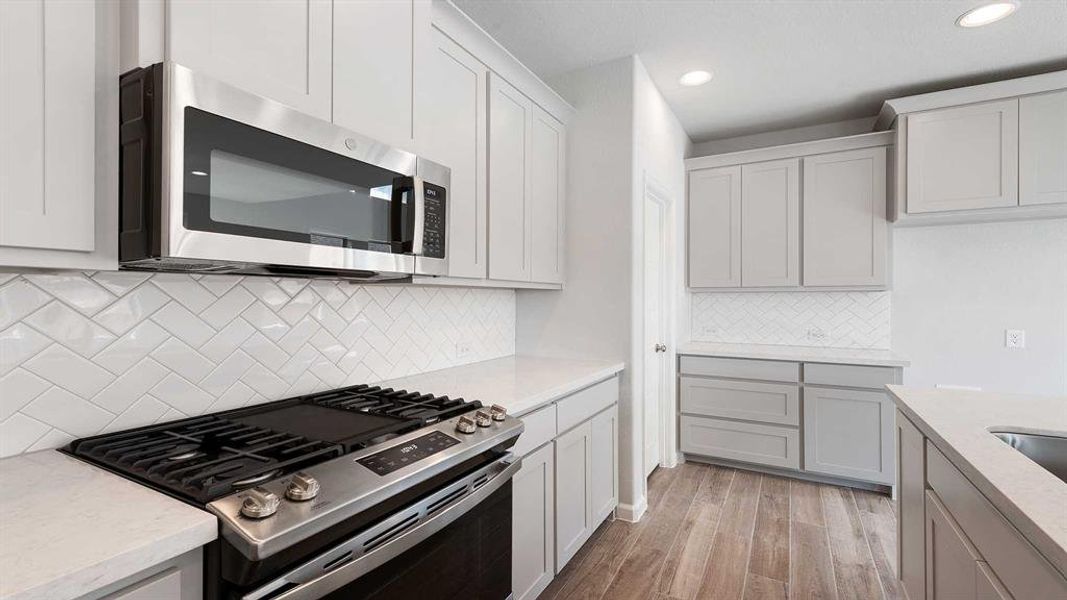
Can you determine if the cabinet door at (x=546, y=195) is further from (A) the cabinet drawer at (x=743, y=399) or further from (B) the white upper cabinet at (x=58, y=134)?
(B) the white upper cabinet at (x=58, y=134)

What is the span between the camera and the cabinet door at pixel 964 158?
116 inches

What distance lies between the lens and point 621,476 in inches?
110

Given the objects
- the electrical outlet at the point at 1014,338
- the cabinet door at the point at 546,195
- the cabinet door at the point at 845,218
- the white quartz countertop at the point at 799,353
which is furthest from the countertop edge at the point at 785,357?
the cabinet door at the point at 546,195

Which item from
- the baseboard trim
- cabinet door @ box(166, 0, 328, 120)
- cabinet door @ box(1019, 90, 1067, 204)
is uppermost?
cabinet door @ box(1019, 90, 1067, 204)

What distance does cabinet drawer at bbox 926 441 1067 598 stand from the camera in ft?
2.86

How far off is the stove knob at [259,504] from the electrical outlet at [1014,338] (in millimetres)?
4329

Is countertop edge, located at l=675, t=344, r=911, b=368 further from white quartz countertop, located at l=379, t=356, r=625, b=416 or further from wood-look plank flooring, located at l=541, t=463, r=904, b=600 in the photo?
white quartz countertop, located at l=379, t=356, r=625, b=416

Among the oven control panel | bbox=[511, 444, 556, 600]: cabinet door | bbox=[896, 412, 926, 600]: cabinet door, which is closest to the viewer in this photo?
the oven control panel

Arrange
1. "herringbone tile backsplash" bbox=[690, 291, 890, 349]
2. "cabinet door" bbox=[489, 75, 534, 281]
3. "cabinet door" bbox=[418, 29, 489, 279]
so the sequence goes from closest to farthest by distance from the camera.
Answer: "cabinet door" bbox=[418, 29, 489, 279], "cabinet door" bbox=[489, 75, 534, 281], "herringbone tile backsplash" bbox=[690, 291, 890, 349]

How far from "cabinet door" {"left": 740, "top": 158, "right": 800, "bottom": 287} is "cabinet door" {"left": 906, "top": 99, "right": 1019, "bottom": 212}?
694mm

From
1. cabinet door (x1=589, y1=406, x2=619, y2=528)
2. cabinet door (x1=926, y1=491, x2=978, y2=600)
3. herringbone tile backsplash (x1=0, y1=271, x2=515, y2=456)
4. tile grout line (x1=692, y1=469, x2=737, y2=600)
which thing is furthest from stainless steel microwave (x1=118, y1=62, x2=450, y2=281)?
tile grout line (x1=692, y1=469, x2=737, y2=600)

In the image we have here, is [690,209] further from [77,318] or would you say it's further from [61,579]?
[61,579]

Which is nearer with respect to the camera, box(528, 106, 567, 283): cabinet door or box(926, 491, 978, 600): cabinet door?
box(926, 491, 978, 600): cabinet door

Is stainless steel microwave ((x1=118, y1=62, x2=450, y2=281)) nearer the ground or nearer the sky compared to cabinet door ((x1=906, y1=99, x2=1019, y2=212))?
nearer the ground
